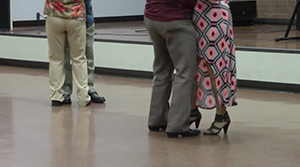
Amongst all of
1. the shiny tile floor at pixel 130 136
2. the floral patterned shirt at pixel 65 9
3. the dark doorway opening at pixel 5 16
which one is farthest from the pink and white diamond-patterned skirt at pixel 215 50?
the dark doorway opening at pixel 5 16

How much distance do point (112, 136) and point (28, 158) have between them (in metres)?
0.70

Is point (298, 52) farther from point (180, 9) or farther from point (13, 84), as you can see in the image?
point (13, 84)

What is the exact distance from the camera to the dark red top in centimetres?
364

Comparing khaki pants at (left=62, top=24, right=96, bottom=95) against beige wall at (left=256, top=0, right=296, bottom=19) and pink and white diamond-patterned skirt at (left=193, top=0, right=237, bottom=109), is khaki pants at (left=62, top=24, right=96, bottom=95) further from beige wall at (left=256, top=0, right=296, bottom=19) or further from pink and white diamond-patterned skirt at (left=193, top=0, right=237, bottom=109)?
beige wall at (left=256, top=0, right=296, bottom=19)

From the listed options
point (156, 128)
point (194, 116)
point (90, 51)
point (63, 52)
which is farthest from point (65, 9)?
point (194, 116)

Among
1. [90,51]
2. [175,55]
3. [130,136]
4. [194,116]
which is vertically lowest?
[130,136]

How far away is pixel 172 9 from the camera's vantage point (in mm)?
3652

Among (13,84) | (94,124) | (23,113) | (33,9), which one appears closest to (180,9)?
(94,124)

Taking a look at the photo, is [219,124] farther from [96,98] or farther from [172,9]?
[96,98]

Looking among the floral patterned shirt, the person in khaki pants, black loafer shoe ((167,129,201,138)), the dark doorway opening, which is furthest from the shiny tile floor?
the dark doorway opening

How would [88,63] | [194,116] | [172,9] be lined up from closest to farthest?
[172,9]
[194,116]
[88,63]

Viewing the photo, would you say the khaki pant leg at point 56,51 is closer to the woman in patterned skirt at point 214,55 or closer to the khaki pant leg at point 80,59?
the khaki pant leg at point 80,59

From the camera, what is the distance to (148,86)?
19.7 feet

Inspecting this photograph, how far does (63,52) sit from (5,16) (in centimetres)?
384
